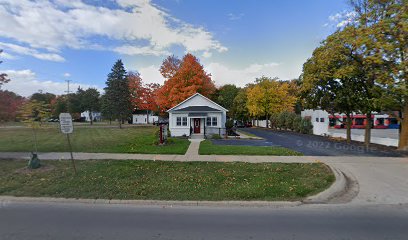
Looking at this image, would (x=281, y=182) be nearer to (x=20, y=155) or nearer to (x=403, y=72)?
(x=403, y=72)

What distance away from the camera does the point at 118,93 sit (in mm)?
44656

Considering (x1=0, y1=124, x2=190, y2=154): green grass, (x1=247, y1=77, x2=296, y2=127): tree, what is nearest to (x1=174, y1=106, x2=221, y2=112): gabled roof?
(x1=0, y1=124, x2=190, y2=154): green grass

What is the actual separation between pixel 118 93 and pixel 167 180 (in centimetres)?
4015

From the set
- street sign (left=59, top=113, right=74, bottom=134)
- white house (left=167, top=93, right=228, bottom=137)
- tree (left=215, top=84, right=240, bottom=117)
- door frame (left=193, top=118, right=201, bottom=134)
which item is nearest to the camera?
street sign (left=59, top=113, right=74, bottom=134)

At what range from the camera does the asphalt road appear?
4457mm

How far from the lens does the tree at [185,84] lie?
35469mm

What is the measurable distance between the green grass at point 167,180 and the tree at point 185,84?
83.8 ft

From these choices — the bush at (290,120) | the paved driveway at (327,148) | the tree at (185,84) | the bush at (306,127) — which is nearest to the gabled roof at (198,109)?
the paved driveway at (327,148)

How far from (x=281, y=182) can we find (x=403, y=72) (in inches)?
368

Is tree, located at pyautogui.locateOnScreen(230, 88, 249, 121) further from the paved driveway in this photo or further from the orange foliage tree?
the paved driveway

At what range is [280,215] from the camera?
5.50 meters

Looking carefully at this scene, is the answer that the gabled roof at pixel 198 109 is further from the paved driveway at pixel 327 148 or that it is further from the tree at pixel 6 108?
the tree at pixel 6 108

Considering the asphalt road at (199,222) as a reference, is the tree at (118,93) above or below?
above

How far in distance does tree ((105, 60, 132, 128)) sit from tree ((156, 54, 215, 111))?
10636mm
